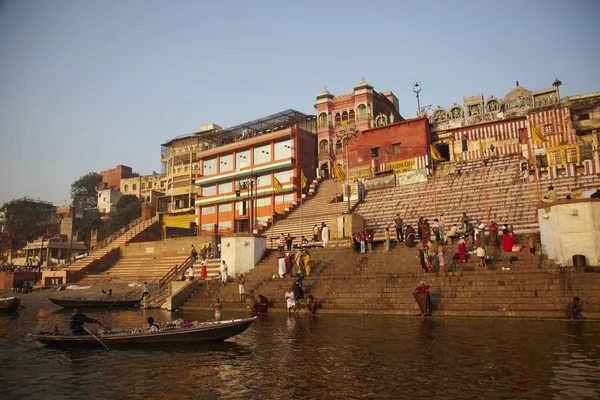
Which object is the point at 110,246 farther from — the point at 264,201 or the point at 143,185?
the point at 143,185

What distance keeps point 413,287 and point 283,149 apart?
30.6 m

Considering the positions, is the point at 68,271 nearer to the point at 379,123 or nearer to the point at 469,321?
the point at 379,123

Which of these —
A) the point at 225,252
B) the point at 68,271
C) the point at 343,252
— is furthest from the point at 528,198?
the point at 68,271

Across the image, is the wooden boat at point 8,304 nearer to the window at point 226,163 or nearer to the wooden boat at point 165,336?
the wooden boat at point 165,336

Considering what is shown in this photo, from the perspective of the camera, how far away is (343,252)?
22.3 meters

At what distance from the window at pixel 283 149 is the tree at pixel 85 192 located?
58.4 m

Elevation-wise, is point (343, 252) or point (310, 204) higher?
point (310, 204)

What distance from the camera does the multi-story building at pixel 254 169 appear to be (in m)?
44.6

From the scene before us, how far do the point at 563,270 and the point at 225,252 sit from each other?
1581 centimetres

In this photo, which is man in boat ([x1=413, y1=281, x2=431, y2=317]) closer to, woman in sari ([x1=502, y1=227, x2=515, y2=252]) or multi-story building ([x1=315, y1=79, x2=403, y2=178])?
woman in sari ([x1=502, y1=227, x2=515, y2=252])

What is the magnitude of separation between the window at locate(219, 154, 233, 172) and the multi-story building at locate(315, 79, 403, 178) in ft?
33.4

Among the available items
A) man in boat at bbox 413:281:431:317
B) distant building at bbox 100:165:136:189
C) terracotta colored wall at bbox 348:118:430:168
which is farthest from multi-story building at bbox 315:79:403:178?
distant building at bbox 100:165:136:189

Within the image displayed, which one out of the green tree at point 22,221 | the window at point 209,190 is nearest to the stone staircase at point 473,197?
the window at point 209,190

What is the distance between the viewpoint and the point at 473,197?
28.4 meters
